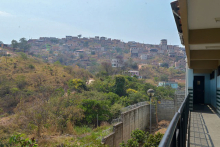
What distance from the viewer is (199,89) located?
11.6 m

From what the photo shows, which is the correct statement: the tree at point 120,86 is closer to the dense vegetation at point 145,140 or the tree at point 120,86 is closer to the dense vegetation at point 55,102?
the dense vegetation at point 55,102

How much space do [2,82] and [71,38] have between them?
93428mm

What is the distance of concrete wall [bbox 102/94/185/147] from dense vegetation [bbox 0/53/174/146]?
117 cm

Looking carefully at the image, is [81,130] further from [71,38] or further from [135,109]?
[71,38]

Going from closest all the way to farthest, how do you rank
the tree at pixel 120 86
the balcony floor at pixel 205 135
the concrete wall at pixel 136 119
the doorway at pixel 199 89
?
the balcony floor at pixel 205 135, the doorway at pixel 199 89, the concrete wall at pixel 136 119, the tree at pixel 120 86

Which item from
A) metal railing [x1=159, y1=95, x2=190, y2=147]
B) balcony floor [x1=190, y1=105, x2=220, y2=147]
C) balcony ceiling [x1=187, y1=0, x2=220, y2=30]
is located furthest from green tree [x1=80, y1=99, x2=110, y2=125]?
metal railing [x1=159, y1=95, x2=190, y2=147]

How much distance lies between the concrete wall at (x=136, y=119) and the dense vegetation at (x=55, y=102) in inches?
46.2

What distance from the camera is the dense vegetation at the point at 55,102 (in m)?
12.9

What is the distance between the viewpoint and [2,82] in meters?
25.2

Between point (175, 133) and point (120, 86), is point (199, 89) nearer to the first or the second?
point (175, 133)

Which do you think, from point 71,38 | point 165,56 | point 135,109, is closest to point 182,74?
point 165,56

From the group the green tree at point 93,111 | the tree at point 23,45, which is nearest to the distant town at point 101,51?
the tree at point 23,45

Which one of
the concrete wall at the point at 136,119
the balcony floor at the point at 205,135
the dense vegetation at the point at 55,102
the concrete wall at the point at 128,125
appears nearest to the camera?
the balcony floor at the point at 205,135

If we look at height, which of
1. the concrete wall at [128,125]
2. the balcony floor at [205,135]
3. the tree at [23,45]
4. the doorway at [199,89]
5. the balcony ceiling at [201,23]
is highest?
the tree at [23,45]
